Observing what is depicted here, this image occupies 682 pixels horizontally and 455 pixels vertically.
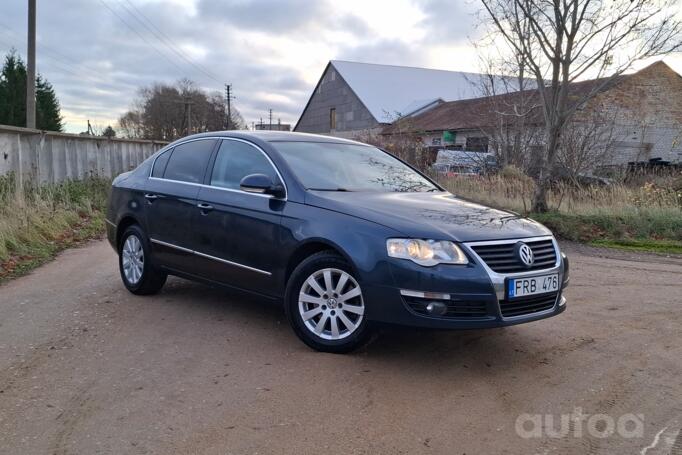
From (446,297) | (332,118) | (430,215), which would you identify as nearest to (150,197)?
(430,215)

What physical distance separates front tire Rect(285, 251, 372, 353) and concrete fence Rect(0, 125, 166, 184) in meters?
9.04

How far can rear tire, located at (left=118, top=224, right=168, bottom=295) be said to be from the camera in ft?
19.7

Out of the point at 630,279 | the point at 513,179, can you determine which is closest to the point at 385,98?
the point at 513,179

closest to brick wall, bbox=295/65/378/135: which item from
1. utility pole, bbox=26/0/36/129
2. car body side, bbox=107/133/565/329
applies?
utility pole, bbox=26/0/36/129

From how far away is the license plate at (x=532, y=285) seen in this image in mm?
3928

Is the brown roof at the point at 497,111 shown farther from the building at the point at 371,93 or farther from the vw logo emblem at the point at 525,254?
the building at the point at 371,93

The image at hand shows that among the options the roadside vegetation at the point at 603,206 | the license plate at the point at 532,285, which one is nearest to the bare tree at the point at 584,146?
the roadside vegetation at the point at 603,206

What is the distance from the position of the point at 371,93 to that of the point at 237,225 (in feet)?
155

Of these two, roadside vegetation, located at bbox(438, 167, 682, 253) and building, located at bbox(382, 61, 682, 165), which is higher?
building, located at bbox(382, 61, 682, 165)

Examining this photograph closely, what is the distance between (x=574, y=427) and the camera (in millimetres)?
3238

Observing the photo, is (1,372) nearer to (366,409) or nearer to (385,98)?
(366,409)

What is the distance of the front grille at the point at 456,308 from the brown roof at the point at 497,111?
860 cm

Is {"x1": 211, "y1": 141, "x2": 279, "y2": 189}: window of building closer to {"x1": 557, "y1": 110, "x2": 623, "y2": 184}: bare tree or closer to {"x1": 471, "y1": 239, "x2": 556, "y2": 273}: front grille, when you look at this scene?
{"x1": 471, "y1": 239, "x2": 556, "y2": 273}: front grille

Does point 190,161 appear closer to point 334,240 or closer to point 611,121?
point 334,240
